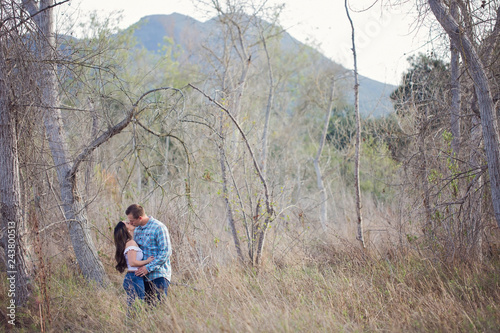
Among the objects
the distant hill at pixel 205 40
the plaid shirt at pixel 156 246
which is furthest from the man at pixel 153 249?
the distant hill at pixel 205 40

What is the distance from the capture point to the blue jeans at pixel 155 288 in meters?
4.98

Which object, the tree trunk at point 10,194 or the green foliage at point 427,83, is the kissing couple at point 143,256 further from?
the green foliage at point 427,83

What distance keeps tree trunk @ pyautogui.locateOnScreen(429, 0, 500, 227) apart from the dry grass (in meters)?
1.11

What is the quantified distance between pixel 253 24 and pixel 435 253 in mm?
9810

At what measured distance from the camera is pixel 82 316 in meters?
5.52

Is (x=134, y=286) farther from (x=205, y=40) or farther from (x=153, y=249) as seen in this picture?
(x=205, y=40)

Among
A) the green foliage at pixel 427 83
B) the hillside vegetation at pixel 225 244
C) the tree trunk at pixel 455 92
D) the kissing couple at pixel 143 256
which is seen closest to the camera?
the hillside vegetation at pixel 225 244

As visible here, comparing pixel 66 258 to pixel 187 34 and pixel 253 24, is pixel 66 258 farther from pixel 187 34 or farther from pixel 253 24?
pixel 187 34

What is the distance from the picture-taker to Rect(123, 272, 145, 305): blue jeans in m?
4.87

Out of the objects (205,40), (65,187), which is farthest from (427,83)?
(205,40)

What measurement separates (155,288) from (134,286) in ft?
0.82

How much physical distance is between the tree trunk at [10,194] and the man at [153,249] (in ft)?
5.30

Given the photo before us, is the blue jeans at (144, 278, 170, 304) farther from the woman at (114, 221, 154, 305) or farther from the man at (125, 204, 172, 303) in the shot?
the woman at (114, 221, 154, 305)

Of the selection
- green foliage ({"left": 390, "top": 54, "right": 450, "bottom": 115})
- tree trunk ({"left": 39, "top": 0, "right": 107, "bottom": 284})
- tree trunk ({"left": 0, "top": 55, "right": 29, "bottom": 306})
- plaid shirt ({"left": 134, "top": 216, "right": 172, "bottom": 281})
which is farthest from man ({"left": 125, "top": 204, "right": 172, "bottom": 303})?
green foliage ({"left": 390, "top": 54, "right": 450, "bottom": 115})
